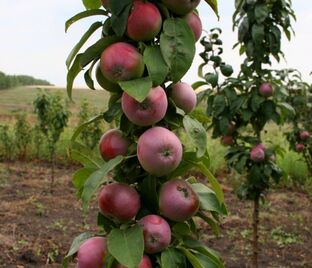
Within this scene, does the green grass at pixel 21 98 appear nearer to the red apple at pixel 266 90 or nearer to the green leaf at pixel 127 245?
the red apple at pixel 266 90

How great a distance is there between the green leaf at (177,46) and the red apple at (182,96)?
10 cm

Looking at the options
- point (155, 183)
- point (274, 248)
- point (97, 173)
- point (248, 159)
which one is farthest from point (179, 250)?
point (274, 248)

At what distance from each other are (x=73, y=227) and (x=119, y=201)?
180 inches

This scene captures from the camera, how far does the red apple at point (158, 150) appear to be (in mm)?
1119

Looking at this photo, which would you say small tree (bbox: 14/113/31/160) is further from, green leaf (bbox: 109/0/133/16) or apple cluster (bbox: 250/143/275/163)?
green leaf (bbox: 109/0/133/16)

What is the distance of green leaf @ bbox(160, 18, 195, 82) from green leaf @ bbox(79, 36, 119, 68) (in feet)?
0.49

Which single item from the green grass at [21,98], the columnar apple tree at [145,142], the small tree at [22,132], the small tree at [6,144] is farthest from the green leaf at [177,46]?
the green grass at [21,98]

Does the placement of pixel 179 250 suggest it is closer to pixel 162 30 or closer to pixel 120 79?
pixel 120 79

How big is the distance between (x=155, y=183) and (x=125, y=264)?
8.9 inches

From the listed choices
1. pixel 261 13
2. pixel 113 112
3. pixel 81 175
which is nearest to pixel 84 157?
pixel 81 175

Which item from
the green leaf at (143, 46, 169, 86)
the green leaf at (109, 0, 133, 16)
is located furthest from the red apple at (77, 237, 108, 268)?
the green leaf at (109, 0, 133, 16)

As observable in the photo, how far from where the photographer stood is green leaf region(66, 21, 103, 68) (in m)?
1.29

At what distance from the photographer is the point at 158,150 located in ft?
3.67

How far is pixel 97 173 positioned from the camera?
1.16m
